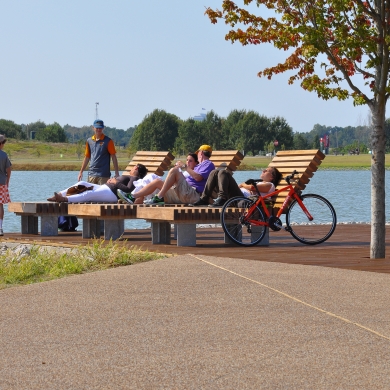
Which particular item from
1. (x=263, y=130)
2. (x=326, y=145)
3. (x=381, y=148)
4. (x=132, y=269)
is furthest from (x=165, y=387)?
(x=326, y=145)

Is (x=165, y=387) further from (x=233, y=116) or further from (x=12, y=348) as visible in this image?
(x=233, y=116)

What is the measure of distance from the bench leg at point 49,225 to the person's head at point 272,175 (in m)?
3.07

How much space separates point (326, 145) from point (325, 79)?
7178 inches

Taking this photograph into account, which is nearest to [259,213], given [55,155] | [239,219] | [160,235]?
[239,219]

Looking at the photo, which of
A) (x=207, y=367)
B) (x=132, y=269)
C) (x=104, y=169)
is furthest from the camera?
(x=104, y=169)

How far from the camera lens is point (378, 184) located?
9.20 m

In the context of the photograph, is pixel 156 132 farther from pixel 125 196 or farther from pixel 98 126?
pixel 125 196

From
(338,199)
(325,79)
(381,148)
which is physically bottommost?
(338,199)

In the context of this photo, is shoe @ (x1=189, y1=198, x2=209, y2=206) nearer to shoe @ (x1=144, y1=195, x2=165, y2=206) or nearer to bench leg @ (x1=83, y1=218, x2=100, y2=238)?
shoe @ (x1=144, y1=195, x2=165, y2=206)

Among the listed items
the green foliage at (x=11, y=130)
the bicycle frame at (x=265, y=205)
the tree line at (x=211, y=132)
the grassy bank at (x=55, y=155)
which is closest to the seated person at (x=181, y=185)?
the bicycle frame at (x=265, y=205)

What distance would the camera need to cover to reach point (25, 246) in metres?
11.1

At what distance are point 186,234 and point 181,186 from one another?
0.89 meters

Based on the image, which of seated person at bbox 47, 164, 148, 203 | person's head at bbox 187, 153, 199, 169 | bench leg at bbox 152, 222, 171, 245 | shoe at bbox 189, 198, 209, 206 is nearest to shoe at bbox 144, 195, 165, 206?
bench leg at bbox 152, 222, 171, 245

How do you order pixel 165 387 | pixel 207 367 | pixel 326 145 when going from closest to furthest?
pixel 165 387
pixel 207 367
pixel 326 145
